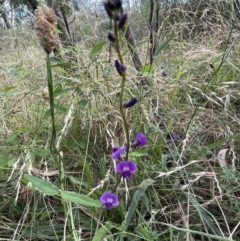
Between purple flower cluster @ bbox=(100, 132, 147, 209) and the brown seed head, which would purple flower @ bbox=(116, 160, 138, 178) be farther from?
the brown seed head

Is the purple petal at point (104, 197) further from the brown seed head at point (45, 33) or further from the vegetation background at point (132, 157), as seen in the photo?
the brown seed head at point (45, 33)

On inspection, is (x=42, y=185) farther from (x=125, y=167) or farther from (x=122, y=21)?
(x=122, y=21)

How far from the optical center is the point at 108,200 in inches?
30.7

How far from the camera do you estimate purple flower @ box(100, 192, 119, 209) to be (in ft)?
2.55

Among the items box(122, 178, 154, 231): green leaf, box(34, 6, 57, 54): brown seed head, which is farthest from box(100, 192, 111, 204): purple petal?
box(34, 6, 57, 54): brown seed head

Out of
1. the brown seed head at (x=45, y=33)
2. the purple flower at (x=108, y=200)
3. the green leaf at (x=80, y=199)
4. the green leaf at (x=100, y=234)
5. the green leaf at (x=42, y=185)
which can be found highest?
the brown seed head at (x=45, y=33)

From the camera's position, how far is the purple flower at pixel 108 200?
2.55 ft

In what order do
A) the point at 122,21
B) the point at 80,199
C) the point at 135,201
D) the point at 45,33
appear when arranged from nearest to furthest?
the point at 122,21 → the point at 45,33 → the point at 80,199 → the point at 135,201

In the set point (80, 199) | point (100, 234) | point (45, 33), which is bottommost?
point (100, 234)

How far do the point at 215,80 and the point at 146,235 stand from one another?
0.91m

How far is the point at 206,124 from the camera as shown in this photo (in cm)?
129

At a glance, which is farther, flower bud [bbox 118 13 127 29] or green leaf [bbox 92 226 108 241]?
green leaf [bbox 92 226 108 241]

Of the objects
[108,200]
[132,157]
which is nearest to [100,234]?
[108,200]

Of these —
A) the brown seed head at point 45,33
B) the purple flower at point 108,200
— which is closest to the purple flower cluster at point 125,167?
the purple flower at point 108,200
